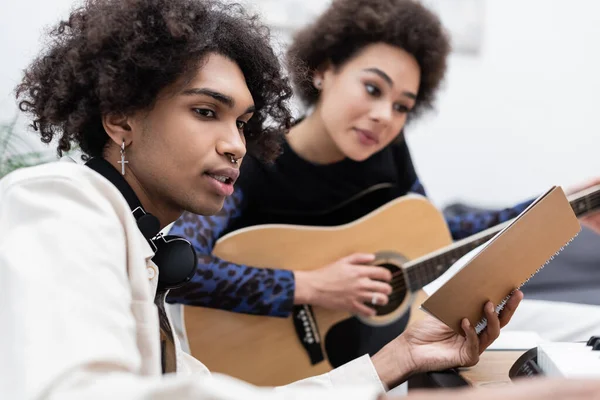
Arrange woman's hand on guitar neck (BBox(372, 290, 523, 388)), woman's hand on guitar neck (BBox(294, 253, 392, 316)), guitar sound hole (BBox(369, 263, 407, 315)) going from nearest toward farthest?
woman's hand on guitar neck (BBox(372, 290, 523, 388)) → woman's hand on guitar neck (BBox(294, 253, 392, 316)) → guitar sound hole (BBox(369, 263, 407, 315))

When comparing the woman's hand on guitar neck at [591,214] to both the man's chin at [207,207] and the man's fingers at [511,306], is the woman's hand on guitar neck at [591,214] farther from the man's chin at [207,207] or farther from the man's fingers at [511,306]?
the man's chin at [207,207]

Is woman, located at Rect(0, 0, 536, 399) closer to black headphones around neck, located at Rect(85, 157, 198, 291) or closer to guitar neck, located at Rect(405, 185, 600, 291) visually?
black headphones around neck, located at Rect(85, 157, 198, 291)

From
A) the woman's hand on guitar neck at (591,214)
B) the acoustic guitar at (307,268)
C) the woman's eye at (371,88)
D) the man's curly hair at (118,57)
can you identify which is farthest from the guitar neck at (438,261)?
the man's curly hair at (118,57)

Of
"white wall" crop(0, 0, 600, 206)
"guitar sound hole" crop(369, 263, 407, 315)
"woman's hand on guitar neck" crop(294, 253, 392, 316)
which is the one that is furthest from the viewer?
"white wall" crop(0, 0, 600, 206)

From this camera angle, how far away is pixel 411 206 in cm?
181

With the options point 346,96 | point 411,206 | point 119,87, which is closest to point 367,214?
point 411,206

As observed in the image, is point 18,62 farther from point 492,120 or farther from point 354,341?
point 492,120

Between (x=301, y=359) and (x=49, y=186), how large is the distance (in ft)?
3.47

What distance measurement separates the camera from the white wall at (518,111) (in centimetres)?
294

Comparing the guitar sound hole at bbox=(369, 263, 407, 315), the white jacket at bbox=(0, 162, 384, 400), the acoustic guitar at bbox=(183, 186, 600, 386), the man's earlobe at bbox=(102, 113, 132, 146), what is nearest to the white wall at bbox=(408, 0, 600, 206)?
the acoustic guitar at bbox=(183, 186, 600, 386)

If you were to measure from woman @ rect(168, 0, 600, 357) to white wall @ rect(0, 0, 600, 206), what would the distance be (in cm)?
106

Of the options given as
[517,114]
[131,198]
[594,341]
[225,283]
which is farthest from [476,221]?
[131,198]

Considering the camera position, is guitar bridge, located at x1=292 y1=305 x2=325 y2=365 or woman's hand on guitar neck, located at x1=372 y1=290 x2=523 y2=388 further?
guitar bridge, located at x1=292 y1=305 x2=325 y2=365

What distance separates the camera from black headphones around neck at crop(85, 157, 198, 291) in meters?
0.91
